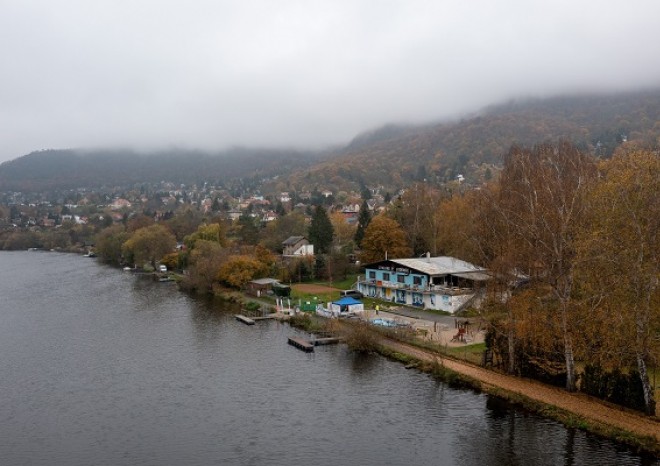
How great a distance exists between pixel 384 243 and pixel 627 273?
33.4 metres

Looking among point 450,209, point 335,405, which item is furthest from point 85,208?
point 335,405

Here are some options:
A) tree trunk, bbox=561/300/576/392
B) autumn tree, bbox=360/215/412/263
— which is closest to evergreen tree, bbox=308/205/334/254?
autumn tree, bbox=360/215/412/263

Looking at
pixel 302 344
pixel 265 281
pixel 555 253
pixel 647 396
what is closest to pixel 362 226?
pixel 265 281

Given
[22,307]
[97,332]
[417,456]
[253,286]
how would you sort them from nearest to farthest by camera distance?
[417,456]
[97,332]
[22,307]
[253,286]

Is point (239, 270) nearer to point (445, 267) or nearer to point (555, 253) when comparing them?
point (445, 267)

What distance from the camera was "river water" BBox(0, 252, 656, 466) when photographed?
20.9m

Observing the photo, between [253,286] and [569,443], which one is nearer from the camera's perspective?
[569,443]

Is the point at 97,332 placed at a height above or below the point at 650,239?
below

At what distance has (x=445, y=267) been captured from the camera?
4550cm

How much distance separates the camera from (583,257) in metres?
23.5

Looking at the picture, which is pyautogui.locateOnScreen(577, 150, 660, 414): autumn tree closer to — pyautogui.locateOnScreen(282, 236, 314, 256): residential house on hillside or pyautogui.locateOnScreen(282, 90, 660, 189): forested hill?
pyautogui.locateOnScreen(282, 236, 314, 256): residential house on hillside

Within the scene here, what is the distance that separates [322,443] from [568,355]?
10.6m

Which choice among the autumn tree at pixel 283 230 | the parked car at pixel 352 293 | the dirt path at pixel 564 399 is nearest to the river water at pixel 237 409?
the dirt path at pixel 564 399

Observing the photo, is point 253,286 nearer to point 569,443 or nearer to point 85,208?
point 569,443
